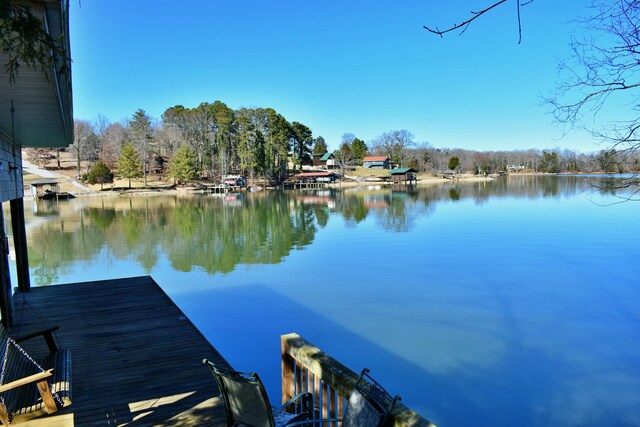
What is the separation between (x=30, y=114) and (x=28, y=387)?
2901 millimetres

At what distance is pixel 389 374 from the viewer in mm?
5953

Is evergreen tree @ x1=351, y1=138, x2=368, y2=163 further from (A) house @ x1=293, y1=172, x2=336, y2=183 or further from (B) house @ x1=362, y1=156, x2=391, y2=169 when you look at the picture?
(A) house @ x1=293, y1=172, x2=336, y2=183

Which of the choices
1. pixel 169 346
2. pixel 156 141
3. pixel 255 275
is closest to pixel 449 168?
pixel 156 141

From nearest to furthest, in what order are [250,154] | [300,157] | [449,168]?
1. [250,154]
2. [300,157]
3. [449,168]

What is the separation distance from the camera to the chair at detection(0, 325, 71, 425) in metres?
3.17

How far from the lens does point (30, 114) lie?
4832 millimetres

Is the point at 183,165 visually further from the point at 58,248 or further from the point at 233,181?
the point at 58,248

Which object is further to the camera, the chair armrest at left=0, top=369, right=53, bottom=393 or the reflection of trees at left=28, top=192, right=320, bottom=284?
the reflection of trees at left=28, top=192, right=320, bottom=284

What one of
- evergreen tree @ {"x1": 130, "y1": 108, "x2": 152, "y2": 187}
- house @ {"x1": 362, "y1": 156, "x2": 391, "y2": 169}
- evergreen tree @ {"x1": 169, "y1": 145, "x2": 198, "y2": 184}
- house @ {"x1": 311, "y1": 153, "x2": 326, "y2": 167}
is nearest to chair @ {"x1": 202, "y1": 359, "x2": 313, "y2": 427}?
evergreen tree @ {"x1": 169, "y1": 145, "x2": 198, "y2": 184}

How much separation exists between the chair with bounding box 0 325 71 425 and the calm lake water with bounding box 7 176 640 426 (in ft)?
8.31

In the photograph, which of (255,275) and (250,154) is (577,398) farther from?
(250,154)

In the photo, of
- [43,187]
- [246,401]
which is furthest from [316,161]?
[246,401]

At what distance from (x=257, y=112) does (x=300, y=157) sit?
549 inches

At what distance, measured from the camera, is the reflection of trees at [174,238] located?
1433 cm
